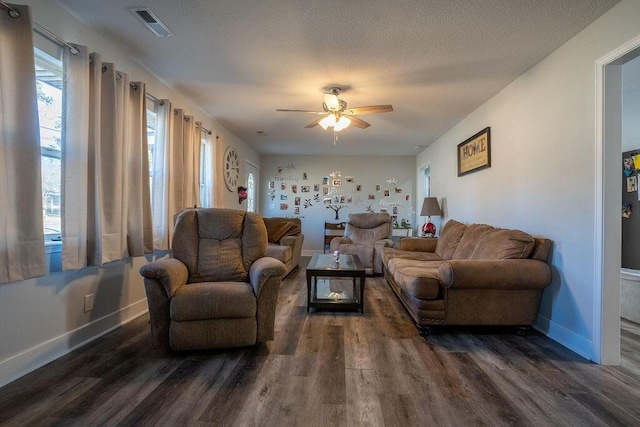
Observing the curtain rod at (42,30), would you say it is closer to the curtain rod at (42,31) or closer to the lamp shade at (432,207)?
the curtain rod at (42,31)

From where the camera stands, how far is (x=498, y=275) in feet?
7.84

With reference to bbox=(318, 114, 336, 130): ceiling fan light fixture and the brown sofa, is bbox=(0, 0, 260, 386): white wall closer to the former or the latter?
bbox=(318, 114, 336, 130): ceiling fan light fixture

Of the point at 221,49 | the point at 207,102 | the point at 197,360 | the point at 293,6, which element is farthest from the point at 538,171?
the point at 207,102

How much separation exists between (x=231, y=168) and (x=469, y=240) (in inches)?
147

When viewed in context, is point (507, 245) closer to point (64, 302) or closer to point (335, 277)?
point (335, 277)

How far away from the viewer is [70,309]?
217 centimetres

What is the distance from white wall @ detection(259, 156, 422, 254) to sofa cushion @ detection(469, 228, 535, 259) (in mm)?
4191

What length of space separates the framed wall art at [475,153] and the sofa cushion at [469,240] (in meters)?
0.77

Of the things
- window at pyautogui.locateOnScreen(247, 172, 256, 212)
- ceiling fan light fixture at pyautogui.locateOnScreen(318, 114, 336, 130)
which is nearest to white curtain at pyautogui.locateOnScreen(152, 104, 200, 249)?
ceiling fan light fixture at pyautogui.locateOnScreen(318, 114, 336, 130)

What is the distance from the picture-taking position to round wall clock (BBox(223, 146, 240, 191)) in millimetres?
4938

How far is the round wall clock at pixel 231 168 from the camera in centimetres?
494

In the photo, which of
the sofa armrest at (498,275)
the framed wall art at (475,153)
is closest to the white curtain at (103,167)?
the sofa armrest at (498,275)

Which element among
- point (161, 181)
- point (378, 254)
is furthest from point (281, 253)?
point (161, 181)

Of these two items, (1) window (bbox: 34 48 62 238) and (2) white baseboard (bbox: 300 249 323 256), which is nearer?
(1) window (bbox: 34 48 62 238)
